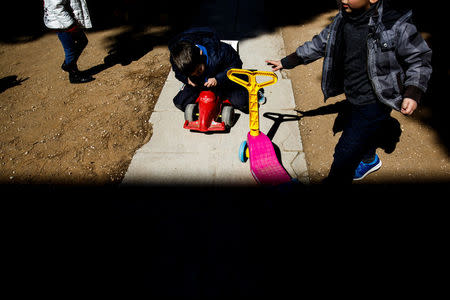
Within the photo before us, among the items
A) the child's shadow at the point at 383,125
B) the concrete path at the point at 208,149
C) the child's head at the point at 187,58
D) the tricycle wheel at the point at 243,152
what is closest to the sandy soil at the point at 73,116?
the concrete path at the point at 208,149

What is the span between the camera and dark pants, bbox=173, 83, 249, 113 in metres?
3.35

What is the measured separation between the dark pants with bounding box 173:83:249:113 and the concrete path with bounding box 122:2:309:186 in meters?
0.19

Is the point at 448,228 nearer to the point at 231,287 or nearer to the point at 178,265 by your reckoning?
the point at 231,287

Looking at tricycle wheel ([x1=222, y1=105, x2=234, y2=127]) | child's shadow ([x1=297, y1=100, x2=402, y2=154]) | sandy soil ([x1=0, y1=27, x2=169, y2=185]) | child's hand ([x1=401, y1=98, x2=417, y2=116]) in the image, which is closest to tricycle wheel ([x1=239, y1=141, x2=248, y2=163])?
tricycle wheel ([x1=222, y1=105, x2=234, y2=127])

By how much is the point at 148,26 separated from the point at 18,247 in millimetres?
4752

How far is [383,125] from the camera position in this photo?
305cm

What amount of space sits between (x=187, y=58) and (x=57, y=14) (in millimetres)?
2368

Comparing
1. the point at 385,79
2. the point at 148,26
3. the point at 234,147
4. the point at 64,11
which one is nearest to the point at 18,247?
the point at 234,147

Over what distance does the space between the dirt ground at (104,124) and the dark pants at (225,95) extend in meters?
0.56

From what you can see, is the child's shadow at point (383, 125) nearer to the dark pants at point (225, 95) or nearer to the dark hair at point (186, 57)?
the dark pants at point (225, 95)

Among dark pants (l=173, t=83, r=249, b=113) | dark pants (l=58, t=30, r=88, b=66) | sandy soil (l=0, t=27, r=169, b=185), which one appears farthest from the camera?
dark pants (l=58, t=30, r=88, b=66)

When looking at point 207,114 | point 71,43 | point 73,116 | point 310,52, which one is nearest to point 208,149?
point 207,114

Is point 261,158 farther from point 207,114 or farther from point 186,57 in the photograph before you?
point 186,57

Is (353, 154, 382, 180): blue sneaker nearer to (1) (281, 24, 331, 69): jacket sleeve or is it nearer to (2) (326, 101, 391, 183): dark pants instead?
(2) (326, 101, 391, 183): dark pants
